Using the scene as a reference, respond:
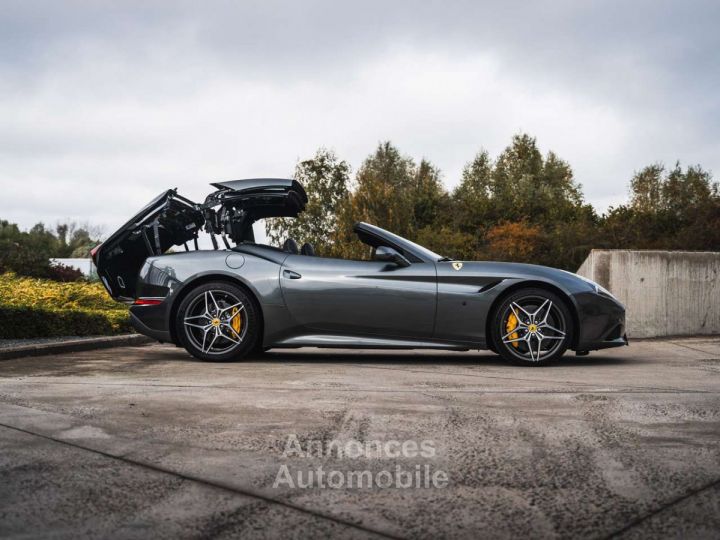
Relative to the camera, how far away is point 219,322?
6648 millimetres

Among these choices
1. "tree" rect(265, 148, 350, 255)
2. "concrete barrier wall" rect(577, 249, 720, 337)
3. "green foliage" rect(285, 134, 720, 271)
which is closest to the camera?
"concrete barrier wall" rect(577, 249, 720, 337)

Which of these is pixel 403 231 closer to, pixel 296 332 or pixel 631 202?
pixel 631 202

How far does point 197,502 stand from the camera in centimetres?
233

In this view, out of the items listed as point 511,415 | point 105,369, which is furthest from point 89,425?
point 105,369

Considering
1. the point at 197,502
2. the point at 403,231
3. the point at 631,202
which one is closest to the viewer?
the point at 197,502

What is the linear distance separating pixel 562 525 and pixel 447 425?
4.52 ft

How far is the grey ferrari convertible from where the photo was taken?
21.0 feet

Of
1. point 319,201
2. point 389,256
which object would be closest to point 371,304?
point 389,256

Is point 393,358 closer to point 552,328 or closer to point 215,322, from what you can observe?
point 552,328

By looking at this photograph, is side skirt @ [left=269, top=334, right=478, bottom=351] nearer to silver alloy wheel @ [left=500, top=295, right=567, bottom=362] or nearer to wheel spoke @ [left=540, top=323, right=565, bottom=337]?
silver alloy wheel @ [left=500, top=295, right=567, bottom=362]

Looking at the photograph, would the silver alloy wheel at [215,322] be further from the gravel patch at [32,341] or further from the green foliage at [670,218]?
the green foliage at [670,218]

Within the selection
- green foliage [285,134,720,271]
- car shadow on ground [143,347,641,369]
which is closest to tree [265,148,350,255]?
green foliage [285,134,720,271]

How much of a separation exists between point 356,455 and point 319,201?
46507 mm

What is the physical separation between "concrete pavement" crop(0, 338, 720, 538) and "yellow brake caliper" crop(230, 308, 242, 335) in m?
1.38
